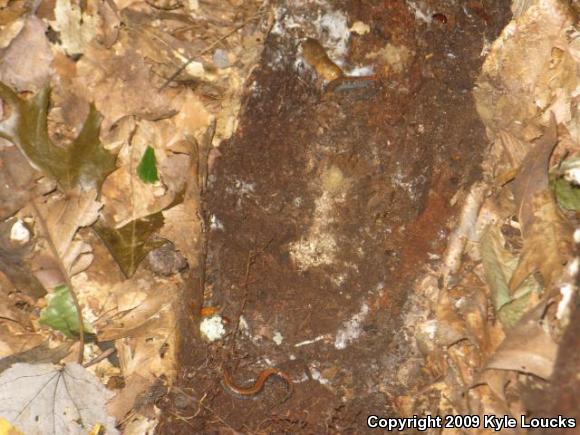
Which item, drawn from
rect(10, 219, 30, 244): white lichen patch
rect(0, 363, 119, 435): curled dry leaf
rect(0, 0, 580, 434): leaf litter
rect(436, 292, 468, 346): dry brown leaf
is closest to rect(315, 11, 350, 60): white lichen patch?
rect(0, 0, 580, 434): leaf litter

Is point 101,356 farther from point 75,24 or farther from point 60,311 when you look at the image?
point 75,24

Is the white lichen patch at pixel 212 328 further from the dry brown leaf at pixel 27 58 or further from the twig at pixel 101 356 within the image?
the dry brown leaf at pixel 27 58

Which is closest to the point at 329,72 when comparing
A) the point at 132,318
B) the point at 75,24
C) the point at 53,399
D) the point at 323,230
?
the point at 323,230

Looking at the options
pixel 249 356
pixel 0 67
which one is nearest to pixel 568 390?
pixel 249 356

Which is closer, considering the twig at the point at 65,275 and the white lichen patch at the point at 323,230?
the twig at the point at 65,275

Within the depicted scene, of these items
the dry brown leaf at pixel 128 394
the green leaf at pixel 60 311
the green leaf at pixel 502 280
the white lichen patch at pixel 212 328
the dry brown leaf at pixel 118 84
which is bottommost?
the dry brown leaf at pixel 128 394
